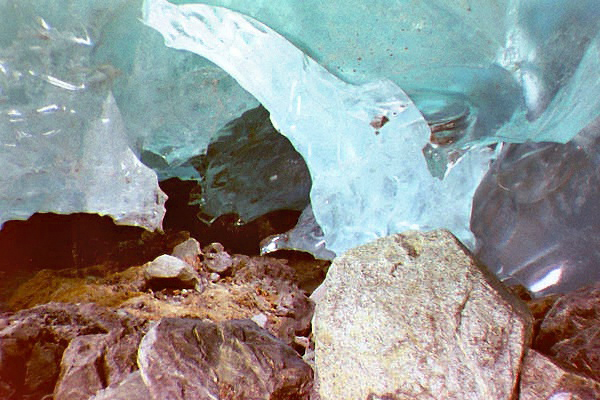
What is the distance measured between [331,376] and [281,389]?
100mm

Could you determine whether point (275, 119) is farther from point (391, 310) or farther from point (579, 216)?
point (579, 216)

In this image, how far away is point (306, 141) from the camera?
1487mm

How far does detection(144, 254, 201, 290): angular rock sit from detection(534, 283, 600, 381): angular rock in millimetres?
1105

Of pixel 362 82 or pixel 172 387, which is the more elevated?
pixel 362 82

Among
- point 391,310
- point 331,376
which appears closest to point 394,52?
point 391,310

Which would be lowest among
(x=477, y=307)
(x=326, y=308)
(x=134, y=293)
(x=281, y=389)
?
(x=134, y=293)

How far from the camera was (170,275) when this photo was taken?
5.96ft

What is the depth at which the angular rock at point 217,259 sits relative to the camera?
6.48ft

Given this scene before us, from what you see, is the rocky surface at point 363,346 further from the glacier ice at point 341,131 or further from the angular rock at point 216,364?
the glacier ice at point 341,131

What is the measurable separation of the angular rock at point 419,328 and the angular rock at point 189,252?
976mm

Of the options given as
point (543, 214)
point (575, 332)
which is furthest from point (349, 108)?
point (575, 332)

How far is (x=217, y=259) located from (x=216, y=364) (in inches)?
39.9

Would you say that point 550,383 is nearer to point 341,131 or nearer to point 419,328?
point 419,328

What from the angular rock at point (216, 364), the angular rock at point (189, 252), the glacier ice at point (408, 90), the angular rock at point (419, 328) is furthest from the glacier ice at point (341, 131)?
the angular rock at point (189, 252)
